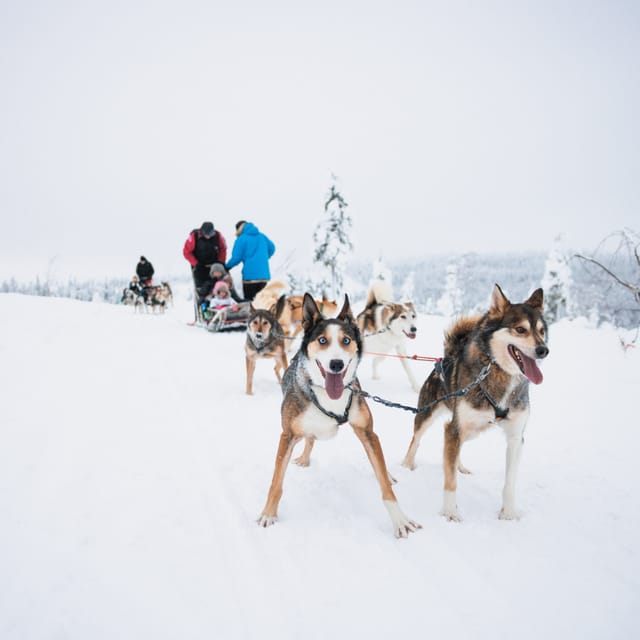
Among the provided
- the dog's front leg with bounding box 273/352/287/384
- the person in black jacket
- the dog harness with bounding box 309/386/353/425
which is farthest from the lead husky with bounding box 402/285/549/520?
the person in black jacket

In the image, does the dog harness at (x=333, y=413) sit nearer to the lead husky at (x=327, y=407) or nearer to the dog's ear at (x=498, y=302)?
the lead husky at (x=327, y=407)

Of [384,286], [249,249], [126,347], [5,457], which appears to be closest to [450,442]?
[5,457]

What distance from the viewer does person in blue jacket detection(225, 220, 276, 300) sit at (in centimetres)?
1079

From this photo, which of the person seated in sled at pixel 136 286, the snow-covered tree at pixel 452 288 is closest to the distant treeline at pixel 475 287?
the snow-covered tree at pixel 452 288

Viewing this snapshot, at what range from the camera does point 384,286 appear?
25.7ft

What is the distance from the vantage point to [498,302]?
9.34 ft

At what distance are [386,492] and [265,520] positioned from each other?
0.86 m

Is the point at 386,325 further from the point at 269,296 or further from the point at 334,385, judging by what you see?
the point at 334,385

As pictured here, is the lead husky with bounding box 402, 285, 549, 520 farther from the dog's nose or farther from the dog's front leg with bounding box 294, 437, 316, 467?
the dog's front leg with bounding box 294, 437, 316, 467

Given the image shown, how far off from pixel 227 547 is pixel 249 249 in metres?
9.16

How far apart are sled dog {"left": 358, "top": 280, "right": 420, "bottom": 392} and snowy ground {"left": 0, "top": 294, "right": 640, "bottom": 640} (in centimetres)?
200

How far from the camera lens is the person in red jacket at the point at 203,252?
11625 mm

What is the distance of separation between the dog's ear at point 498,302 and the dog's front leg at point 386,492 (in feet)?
4.12

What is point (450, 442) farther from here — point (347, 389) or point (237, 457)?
point (237, 457)
